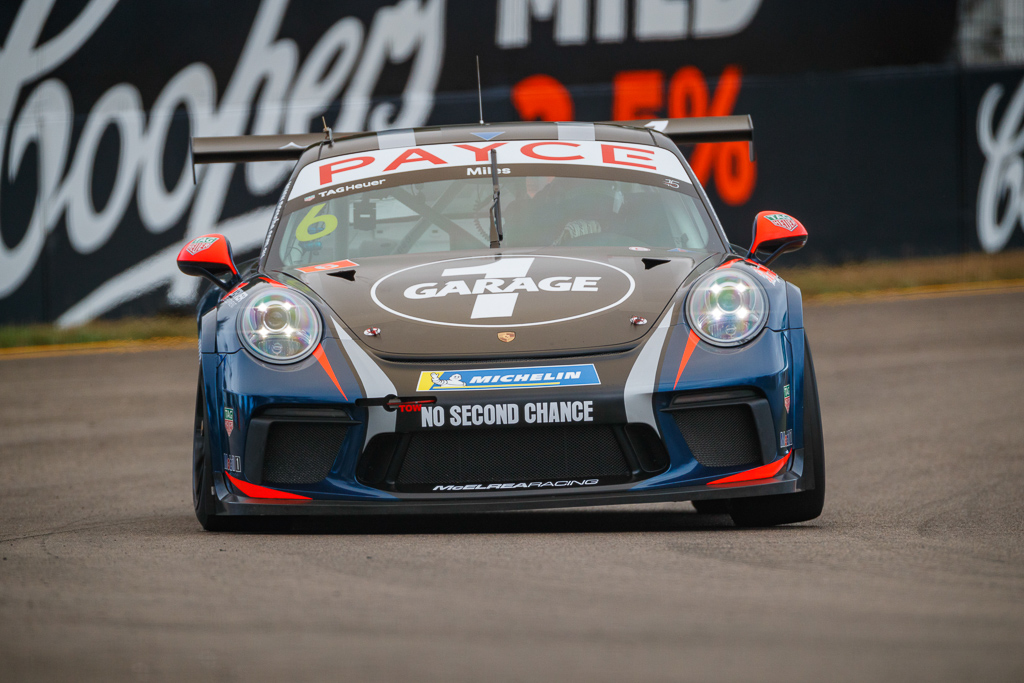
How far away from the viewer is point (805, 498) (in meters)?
4.90

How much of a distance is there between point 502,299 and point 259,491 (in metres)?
1.00

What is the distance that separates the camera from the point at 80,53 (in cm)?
1573

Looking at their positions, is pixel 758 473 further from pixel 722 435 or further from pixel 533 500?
pixel 533 500

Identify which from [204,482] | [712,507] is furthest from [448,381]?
[712,507]

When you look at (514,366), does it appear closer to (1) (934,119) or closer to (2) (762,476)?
(2) (762,476)

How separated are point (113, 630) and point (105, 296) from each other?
12.8 meters

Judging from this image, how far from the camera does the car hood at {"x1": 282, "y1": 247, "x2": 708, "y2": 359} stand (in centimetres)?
468

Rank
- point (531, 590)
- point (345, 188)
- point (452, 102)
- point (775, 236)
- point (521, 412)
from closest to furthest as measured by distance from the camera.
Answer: point (531, 590) → point (521, 412) → point (775, 236) → point (345, 188) → point (452, 102)

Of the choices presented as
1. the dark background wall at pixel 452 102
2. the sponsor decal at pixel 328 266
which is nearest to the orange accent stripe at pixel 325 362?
the sponsor decal at pixel 328 266

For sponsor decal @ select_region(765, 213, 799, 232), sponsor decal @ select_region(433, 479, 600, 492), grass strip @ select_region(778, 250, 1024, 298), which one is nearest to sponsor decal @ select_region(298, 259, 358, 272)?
sponsor decal @ select_region(433, 479, 600, 492)

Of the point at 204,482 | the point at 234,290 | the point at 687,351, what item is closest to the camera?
the point at 687,351

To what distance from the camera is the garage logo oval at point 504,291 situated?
4.77 m

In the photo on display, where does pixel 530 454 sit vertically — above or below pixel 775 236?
below

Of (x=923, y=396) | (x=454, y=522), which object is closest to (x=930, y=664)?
(x=454, y=522)
